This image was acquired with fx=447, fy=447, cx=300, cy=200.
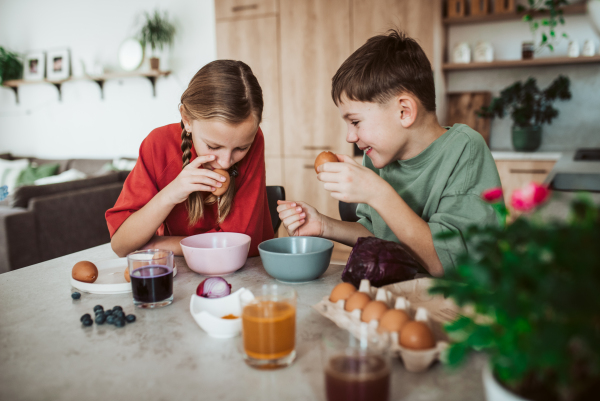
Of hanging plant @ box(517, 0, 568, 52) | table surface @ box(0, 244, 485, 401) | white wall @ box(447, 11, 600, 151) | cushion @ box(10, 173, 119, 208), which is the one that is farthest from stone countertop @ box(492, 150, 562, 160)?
cushion @ box(10, 173, 119, 208)

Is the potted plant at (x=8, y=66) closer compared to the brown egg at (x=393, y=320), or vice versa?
the brown egg at (x=393, y=320)

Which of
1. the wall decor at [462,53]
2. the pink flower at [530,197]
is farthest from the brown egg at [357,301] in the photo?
the wall decor at [462,53]

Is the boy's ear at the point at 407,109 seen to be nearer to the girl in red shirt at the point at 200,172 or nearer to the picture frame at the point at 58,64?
the girl in red shirt at the point at 200,172

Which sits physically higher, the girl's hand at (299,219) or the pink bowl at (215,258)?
the girl's hand at (299,219)

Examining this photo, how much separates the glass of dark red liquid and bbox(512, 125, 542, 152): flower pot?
3048 millimetres

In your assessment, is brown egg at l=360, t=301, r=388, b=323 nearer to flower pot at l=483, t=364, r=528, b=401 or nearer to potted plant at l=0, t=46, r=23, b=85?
flower pot at l=483, t=364, r=528, b=401

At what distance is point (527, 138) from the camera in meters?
3.15

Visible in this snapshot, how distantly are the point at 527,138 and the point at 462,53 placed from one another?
2.53ft

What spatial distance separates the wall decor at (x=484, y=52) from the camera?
3.24 meters

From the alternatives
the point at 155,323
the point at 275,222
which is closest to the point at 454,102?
the point at 275,222

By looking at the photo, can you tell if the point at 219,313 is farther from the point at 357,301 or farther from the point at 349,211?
the point at 349,211

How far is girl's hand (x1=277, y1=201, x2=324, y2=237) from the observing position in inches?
49.2

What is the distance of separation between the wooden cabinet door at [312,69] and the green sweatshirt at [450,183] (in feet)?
6.89

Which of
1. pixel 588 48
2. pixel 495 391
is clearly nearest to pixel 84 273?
pixel 495 391
